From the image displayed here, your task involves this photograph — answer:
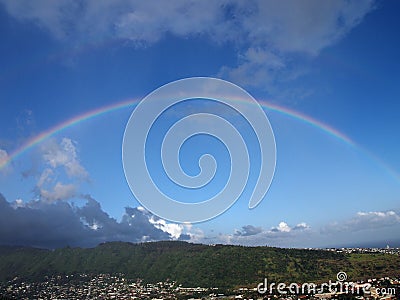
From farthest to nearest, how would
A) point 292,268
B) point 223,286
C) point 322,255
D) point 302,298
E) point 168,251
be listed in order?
point 168,251 → point 322,255 → point 292,268 → point 223,286 → point 302,298

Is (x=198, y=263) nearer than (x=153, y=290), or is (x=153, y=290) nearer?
(x=153, y=290)

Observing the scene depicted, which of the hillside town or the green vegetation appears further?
the green vegetation

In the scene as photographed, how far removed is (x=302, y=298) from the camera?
146ft

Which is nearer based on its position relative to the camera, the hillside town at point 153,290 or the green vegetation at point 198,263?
the hillside town at point 153,290

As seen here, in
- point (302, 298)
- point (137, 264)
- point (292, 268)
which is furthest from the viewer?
point (137, 264)

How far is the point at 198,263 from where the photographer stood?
83250 mm

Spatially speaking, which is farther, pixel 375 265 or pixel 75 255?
pixel 75 255

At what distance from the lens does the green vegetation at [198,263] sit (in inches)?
2741

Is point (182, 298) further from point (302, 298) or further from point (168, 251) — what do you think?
point (168, 251)

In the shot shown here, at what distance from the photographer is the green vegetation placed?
69.6 metres

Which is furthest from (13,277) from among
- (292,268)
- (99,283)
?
(292,268)

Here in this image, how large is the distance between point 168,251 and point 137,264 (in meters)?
9.94

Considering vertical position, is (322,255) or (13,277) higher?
(322,255)

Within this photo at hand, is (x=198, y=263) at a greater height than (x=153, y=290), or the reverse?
(x=198, y=263)
